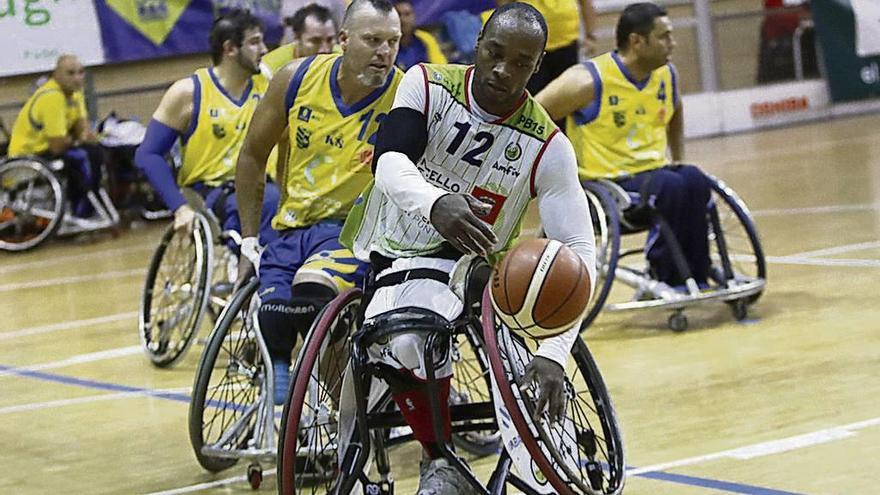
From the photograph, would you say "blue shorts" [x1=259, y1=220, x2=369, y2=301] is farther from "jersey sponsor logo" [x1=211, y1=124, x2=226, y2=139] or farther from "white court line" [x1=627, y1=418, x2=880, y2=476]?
"jersey sponsor logo" [x1=211, y1=124, x2=226, y2=139]

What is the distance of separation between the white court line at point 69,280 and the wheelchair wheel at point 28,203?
1529 mm

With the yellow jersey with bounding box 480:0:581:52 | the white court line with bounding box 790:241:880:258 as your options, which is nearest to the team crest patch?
the white court line with bounding box 790:241:880:258

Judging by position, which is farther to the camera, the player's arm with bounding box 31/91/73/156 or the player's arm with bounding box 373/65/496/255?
the player's arm with bounding box 31/91/73/156

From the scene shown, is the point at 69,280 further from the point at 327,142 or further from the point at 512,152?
the point at 512,152

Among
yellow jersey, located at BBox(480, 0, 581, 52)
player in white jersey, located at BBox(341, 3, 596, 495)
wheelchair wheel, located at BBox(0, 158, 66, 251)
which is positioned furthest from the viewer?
wheelchair wheel, located at BBox(0, 158, 66, 251)

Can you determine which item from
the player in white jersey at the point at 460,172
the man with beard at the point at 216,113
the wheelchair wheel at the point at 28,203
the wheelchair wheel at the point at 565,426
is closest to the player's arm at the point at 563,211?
the player in white jersey at the point at 460,172

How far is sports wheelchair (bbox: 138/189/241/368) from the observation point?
6.34 meters

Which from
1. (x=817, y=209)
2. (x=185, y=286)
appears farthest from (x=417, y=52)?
(x=185, y=286)

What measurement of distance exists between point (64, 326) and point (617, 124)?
3009 mm

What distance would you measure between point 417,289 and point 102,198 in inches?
354

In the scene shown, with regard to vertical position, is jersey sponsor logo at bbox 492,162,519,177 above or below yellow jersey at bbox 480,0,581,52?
above

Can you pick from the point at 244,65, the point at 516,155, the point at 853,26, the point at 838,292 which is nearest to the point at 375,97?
the point at 516,155

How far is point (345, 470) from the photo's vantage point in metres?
3.58

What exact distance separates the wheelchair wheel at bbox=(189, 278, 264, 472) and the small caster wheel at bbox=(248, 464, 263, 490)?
80mm
